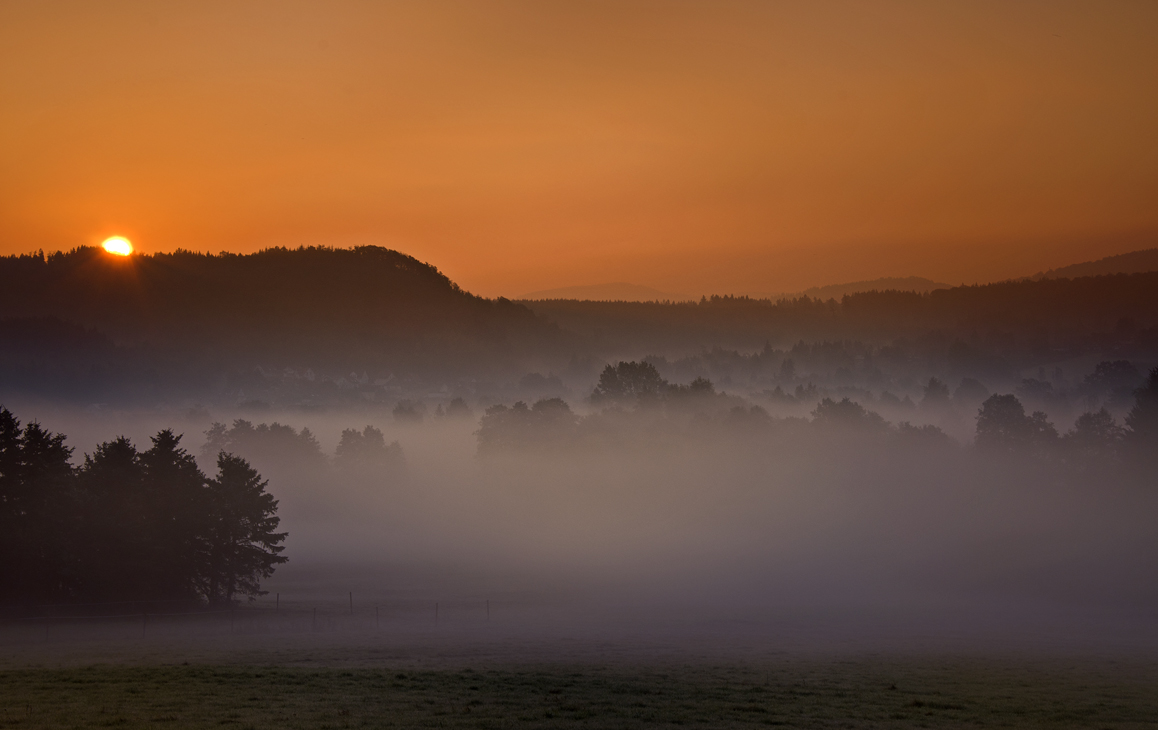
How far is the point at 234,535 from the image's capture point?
8125 centimetres

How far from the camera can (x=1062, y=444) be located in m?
Answer: 129

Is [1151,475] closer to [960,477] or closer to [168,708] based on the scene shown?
[960,477]

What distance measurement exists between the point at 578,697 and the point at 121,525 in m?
51.6

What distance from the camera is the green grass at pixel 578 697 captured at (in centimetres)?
3216

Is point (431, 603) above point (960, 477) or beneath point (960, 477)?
beneath

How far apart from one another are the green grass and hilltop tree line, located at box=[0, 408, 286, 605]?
31247 mm

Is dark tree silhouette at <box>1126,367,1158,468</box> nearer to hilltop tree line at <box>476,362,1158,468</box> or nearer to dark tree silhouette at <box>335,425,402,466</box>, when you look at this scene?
hilltop tree line at <box>476,362,1158,468</box>

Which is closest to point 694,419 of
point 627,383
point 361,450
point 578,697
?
point 627,383

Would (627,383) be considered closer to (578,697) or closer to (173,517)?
(173,517)

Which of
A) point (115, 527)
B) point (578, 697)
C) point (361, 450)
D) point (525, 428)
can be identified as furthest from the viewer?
point (361, 450)

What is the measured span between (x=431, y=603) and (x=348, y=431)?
4038 inches

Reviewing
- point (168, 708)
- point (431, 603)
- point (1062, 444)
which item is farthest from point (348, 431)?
point (168, 708)

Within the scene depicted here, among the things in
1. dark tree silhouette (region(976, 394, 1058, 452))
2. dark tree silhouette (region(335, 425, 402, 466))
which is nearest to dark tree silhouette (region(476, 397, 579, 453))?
dark tree silhouette (region(335, 425, 402, 466))

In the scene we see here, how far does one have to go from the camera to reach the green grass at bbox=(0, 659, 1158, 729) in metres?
32.2
